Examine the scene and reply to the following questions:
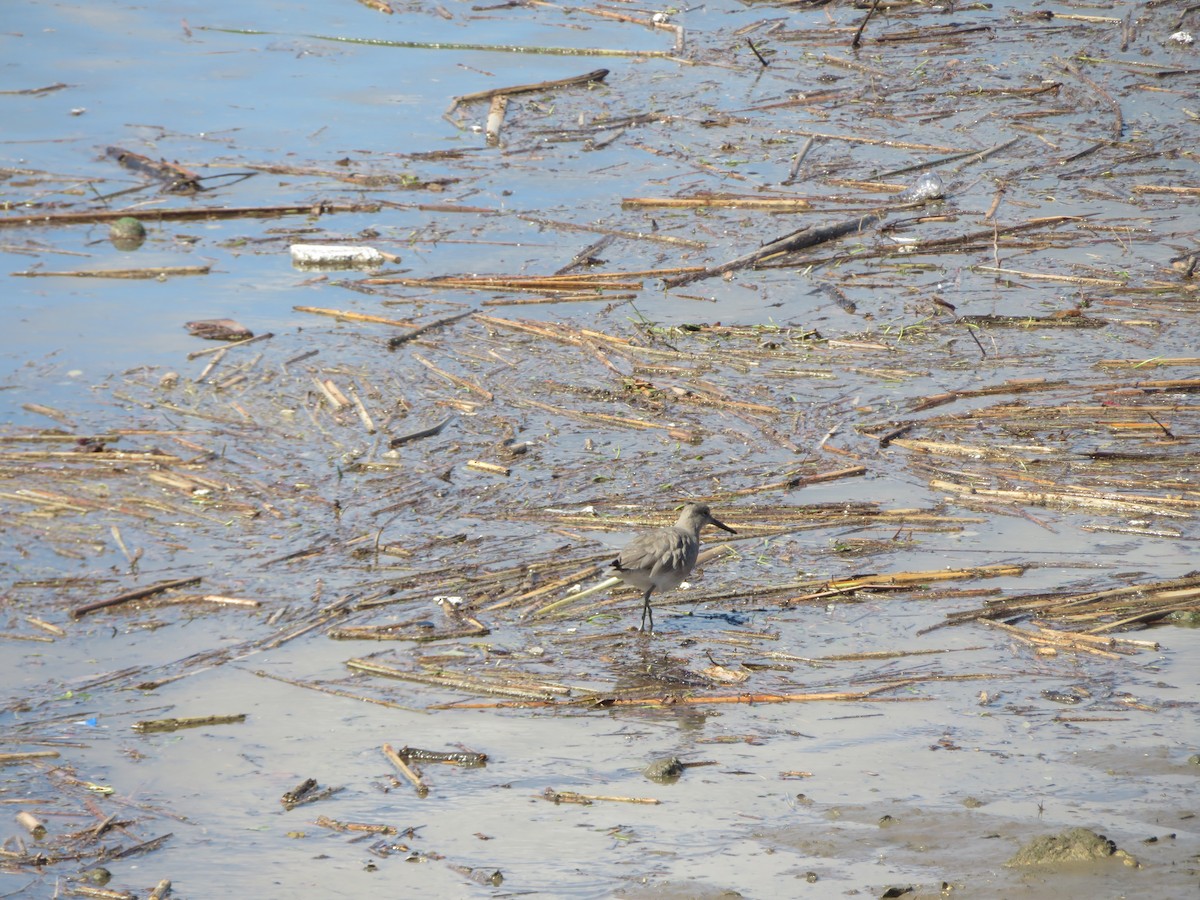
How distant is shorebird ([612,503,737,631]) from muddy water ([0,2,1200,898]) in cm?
22

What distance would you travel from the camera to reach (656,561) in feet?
19.8

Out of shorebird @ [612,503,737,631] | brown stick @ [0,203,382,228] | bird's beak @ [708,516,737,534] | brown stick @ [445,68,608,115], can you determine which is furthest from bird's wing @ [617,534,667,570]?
brown stick @ [445,68,608,115]

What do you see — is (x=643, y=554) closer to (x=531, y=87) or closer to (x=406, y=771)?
(x=406, y=771)

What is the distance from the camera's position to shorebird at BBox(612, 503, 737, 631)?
6.04 metres

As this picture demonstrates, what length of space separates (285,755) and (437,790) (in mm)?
666

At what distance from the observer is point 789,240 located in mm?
10336

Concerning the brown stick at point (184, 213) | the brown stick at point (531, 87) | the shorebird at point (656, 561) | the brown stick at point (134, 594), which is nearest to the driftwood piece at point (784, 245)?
the brown stick at point (184, 213)

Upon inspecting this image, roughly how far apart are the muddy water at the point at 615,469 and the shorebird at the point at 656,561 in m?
0.22

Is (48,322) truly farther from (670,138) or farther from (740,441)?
(670,138)

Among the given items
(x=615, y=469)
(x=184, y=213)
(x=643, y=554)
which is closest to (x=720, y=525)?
(x=643, y=554)

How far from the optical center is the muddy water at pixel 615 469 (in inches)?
187

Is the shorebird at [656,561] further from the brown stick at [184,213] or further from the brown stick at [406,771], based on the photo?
the brown stick at [184,213]

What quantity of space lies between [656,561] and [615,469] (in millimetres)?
1660

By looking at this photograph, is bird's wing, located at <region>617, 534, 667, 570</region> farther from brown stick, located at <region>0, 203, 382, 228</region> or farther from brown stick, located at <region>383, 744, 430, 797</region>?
brown stick, located at <region>0, 203, 382, 228</region>
